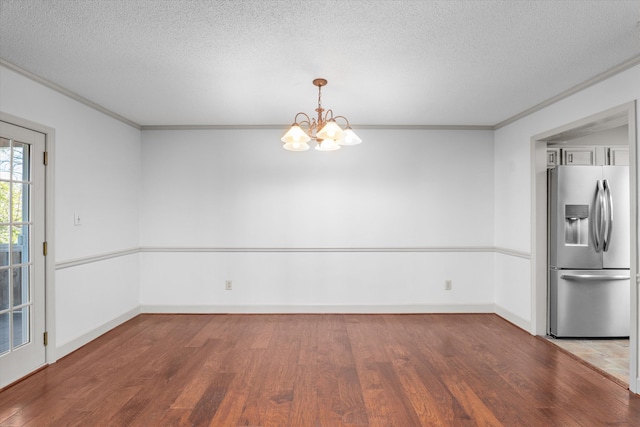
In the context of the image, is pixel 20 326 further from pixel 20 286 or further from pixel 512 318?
pixel 512 318

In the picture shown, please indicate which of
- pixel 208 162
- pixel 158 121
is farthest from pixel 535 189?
pixel 158 121

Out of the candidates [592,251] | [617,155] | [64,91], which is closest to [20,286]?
[64,91]

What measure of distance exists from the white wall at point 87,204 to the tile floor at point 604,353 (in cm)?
→ 478

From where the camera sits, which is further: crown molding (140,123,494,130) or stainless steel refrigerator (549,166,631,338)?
crown molding (140,123,494,130)

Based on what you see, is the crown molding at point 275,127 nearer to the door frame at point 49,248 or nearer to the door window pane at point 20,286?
the door frame at point 49,248

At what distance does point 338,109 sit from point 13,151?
2.97 m

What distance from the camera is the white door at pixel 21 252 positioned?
2.83 metres

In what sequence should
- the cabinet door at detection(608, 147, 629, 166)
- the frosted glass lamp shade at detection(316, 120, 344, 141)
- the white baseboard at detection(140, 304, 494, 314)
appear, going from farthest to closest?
1. the white baseboard at detection(140, 304, 494, 314)
2. the cabinet door at detection(608, 147, 629, 166)
3. the frosted glass lamp shade at detection(316, 120, 344, 141)

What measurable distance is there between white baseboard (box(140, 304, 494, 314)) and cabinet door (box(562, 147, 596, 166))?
2021mm

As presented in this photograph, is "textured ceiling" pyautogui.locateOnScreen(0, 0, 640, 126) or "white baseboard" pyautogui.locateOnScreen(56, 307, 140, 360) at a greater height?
"textured ceiling" pyautogui.locateOnScreen(0, 0, 640, 126)

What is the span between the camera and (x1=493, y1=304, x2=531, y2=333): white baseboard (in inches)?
162

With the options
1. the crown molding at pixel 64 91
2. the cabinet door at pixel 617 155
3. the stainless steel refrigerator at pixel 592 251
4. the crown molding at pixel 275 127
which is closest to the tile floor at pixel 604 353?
the stainless steel refrigerator at pixel 592 251

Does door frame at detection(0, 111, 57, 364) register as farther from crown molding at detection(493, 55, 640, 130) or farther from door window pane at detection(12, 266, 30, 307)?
crown molding at detection(493, 55, 640, 130)

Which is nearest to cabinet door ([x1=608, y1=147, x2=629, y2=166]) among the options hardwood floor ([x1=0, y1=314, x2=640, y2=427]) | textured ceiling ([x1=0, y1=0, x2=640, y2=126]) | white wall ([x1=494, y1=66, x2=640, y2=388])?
white wall ([x1=494, y1=66, x2=640, y2=388])
